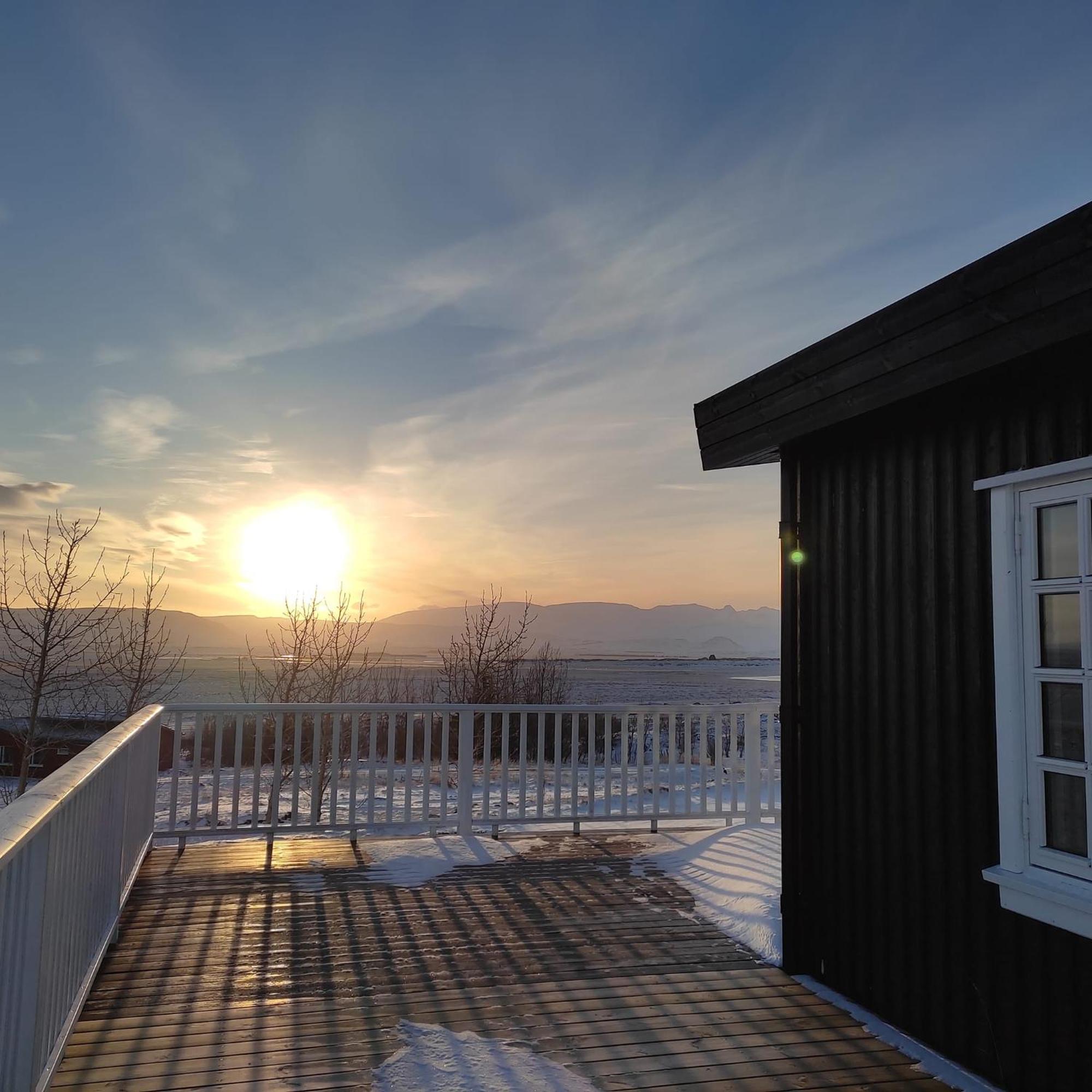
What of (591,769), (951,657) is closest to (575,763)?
(591,769)

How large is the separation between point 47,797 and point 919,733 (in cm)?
A: 275

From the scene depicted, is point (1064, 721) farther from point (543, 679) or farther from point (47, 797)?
point (543, 679)

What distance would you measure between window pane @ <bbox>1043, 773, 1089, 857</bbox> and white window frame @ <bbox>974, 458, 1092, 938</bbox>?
0.08 feet

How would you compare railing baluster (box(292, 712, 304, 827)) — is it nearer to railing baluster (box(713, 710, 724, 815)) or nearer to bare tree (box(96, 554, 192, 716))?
railing baluster (box(713, 710, 724, 815))

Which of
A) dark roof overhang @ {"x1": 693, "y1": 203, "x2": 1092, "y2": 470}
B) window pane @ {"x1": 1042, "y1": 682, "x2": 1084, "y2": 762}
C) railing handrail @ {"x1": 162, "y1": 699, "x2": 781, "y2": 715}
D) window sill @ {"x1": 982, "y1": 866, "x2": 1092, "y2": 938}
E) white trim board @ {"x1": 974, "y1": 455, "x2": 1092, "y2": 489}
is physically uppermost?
dark roof overhang @ {"x1": 693, "y1": 203, "x2": 1092, "y2": 470}

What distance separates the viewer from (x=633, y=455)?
1346cm

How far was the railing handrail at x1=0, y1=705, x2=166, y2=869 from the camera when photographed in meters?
1.60

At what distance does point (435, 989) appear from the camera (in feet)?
10.5

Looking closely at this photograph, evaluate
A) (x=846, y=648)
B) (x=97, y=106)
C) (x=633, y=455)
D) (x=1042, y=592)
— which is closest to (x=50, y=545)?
(x=97, y=106)

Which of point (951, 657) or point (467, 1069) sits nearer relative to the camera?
point (467, 1069)

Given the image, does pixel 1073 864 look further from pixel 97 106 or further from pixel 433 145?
pixel 97 106

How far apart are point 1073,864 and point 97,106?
8251 millimetres

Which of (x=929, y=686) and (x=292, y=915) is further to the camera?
(x=292, y=915)

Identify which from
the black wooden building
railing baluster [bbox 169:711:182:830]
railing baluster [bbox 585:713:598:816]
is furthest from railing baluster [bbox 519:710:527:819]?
the black wooden building
